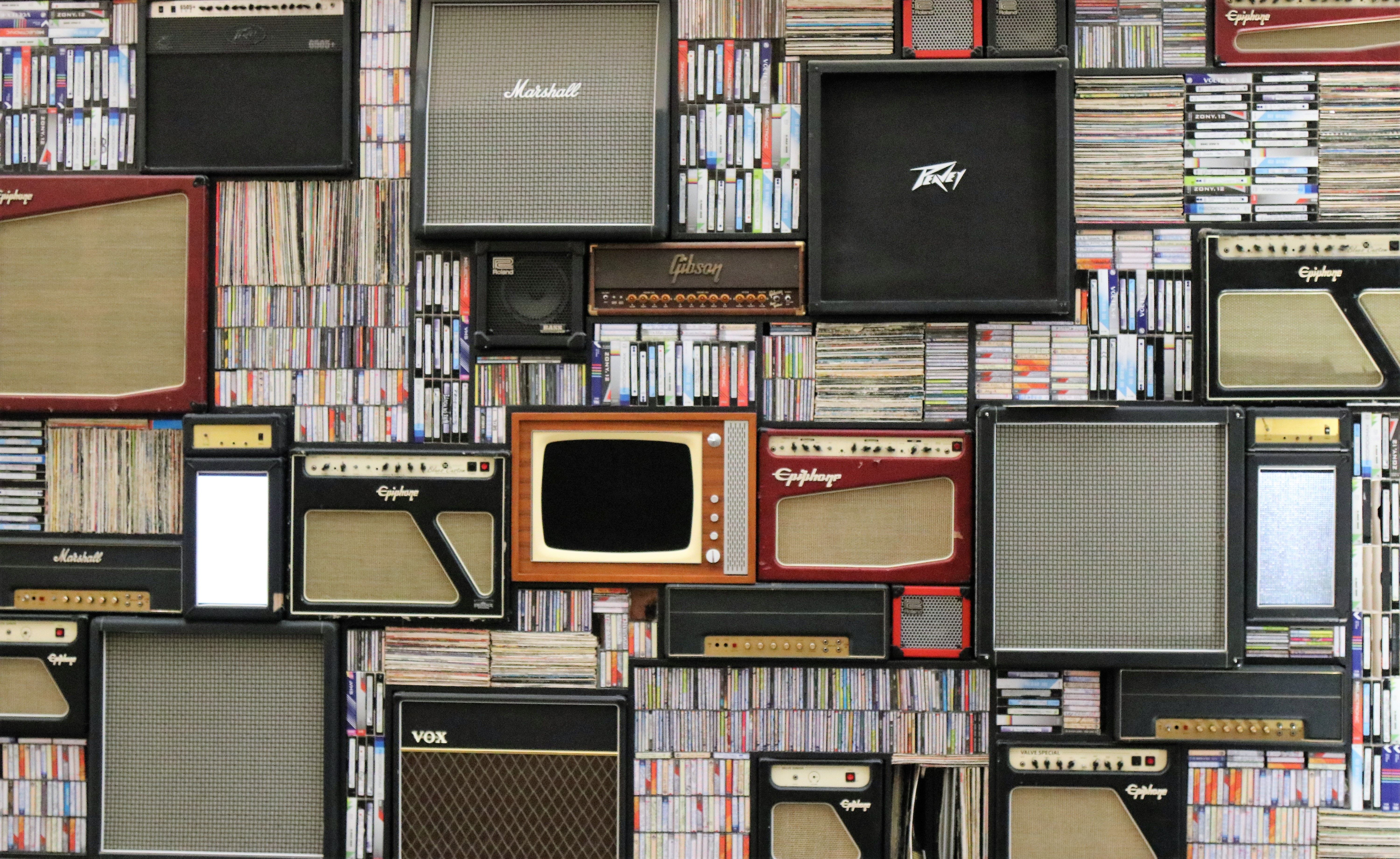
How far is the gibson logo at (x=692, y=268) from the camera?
2250 mm

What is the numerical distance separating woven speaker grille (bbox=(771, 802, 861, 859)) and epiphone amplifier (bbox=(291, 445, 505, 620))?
0.81m

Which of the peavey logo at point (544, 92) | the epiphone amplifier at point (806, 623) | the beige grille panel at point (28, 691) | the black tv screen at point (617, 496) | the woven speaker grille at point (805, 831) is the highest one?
the peavey logo at point (544, 92)

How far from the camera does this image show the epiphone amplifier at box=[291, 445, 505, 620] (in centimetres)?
225

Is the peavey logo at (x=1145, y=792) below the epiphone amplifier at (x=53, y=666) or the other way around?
below

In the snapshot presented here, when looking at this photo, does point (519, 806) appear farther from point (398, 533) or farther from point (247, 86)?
point (247, 86)

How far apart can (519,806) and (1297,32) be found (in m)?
2.53

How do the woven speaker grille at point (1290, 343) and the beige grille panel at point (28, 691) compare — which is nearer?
the woven speaker grille at point (1290, 343)

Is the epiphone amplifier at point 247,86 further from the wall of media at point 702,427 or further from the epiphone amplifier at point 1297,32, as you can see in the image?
the epiphone amplifier at point 1297,32

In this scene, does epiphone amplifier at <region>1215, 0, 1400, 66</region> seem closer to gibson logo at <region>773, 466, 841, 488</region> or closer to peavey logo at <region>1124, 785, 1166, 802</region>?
gibson logo at <region>773, 466, 841, 488</region>

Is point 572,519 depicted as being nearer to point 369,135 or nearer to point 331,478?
point 331,478

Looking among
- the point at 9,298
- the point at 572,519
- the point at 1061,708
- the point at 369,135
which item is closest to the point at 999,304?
the point at 1061,708

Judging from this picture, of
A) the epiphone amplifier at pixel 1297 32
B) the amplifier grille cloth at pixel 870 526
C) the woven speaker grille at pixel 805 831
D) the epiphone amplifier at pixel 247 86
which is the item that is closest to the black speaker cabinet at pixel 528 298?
the epiphone amplifier at pixel 247 86

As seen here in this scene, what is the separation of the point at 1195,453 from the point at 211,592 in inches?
88.6

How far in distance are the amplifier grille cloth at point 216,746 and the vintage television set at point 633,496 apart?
615mm
